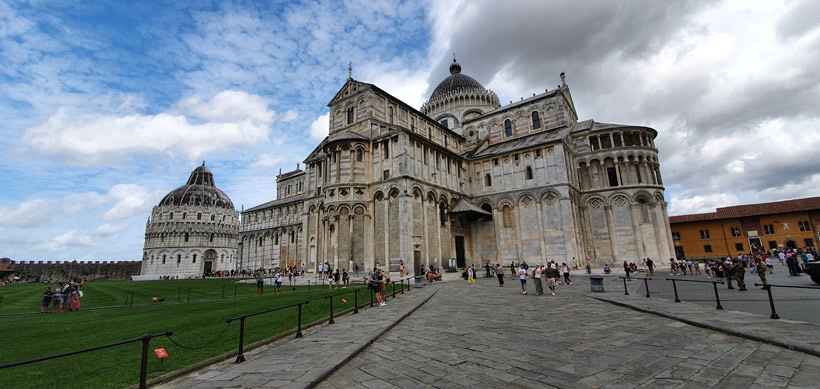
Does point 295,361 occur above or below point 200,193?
below

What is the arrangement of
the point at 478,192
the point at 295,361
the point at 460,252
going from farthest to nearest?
the point at 478,192 → the point at 460,252 → the point at 295,361

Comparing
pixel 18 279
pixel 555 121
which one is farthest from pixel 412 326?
pixel 18 279

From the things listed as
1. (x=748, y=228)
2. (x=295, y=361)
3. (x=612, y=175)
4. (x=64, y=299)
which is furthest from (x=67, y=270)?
(x=748, y=228)

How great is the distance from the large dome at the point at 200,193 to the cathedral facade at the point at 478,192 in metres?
48.7

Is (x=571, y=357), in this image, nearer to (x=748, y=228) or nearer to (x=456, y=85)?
(x=456, y=85)

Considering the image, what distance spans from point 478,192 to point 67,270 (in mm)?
70163

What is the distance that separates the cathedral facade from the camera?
28.4 metres

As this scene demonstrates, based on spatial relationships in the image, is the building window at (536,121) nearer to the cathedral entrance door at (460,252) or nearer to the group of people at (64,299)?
the cathedral entrance door at (460,252)

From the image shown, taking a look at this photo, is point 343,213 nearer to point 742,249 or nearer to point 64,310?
point 64,310

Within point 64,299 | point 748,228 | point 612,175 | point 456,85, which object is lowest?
point 64,299

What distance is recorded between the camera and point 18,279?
50625mm

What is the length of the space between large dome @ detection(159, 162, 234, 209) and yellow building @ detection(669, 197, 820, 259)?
85.9m

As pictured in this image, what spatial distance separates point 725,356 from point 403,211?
2242 cm

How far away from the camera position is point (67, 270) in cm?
5694
